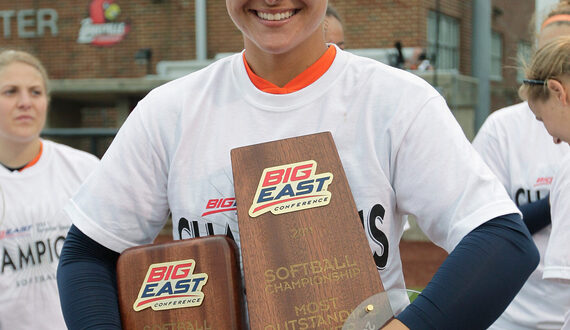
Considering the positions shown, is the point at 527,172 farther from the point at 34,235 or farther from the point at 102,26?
the point at 102,26

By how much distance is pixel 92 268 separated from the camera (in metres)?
1.46

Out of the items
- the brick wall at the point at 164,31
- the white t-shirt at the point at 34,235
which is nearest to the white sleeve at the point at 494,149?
the white t-shirt at the point at 34,235

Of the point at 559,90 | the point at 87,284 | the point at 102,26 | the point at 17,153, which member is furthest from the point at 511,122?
the point at 102,26

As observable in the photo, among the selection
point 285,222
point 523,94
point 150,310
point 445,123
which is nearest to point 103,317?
point 150,310

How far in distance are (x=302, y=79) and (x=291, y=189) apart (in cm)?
26

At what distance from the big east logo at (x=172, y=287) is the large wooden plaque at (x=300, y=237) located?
0.49 feet

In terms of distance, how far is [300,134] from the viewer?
1395mm

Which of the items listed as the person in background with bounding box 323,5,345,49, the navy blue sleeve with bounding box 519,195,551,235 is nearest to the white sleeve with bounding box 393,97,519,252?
the navy blue sleeve with bounding box 519,195,551,235

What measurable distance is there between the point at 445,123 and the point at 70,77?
14.6m

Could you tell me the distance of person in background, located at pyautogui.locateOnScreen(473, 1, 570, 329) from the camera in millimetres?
2518

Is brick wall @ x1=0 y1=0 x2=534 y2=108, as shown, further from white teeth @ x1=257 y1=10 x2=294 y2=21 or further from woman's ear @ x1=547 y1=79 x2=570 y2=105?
white teeth @ x1=257 y1=10 x2=294 y2=21

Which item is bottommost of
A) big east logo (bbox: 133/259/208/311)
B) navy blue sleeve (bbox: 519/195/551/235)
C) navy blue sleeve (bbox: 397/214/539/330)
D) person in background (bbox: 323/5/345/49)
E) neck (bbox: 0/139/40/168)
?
navy blue sleeve (bbox: 519/195/551/235)

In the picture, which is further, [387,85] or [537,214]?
[537,214]

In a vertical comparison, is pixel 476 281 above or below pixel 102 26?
above
